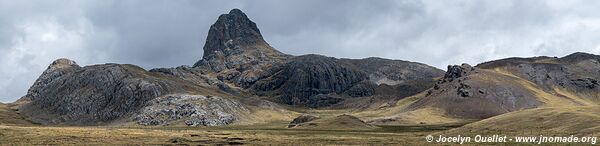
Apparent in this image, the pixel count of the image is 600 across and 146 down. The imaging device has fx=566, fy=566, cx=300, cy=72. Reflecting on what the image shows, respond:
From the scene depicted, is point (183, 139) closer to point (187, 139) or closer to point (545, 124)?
point (187, 139)

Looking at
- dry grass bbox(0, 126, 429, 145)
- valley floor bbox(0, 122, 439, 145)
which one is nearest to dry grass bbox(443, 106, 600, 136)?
valley floor bbox(0, 122, 439, 145)

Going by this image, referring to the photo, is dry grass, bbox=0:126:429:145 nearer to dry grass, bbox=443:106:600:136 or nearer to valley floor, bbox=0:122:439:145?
valley floor, bbox=0:122:439:145

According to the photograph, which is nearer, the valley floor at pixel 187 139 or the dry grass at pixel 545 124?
the valley floor at pixel 187 139

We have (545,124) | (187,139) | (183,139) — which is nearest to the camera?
(183,139)

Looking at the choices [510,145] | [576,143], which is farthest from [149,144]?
[576,143]

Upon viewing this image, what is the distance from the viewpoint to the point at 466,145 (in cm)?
8638

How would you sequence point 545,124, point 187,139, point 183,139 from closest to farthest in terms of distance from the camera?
point 183,139 → point 187,139 → point 545,124

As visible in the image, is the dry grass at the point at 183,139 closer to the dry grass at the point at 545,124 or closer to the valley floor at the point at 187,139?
the valley floor at the point at 187,139

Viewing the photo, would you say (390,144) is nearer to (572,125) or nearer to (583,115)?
(572,125)

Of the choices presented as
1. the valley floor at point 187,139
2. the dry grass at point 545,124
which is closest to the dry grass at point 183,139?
the valley floor at point 187,139

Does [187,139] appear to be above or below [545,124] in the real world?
below

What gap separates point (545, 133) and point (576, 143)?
89.6ft

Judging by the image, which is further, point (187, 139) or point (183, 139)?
point (187, 139)

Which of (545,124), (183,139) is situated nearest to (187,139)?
(183,139)
